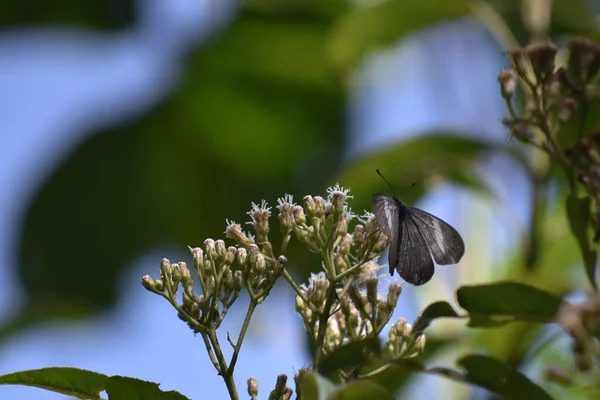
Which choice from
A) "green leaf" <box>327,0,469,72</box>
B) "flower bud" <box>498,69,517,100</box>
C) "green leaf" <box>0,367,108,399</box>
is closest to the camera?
"green leaf" <box>0,367,108,399</box>

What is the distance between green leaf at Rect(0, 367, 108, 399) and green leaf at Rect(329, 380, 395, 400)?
0.64 metres

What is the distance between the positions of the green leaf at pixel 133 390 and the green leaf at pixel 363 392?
0.43m

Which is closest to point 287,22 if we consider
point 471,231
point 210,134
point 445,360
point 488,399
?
point 210,134

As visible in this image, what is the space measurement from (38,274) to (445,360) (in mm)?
4609

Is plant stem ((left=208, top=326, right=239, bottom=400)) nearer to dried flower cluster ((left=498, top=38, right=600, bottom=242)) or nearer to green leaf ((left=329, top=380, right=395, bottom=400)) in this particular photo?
green leaf ((left=329, top=380, right=395, bottom=400))

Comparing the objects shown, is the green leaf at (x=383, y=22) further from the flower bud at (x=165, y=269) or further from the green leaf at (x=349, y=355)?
the green leaf at (x=349, y=355)

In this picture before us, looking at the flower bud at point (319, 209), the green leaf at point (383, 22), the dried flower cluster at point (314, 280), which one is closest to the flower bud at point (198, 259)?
the dried flower cluster at point (314, 280)

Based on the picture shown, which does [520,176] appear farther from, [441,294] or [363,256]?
[363,256]

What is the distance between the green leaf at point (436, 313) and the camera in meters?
2.30

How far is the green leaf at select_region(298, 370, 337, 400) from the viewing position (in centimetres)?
181

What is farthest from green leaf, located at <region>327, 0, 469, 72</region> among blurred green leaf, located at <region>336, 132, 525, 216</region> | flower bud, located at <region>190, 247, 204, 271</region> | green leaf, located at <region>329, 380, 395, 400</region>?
green leaf, located at <region>329, 380, 395, 400</region>

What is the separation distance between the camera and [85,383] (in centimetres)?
238

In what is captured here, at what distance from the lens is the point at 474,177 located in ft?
14.0

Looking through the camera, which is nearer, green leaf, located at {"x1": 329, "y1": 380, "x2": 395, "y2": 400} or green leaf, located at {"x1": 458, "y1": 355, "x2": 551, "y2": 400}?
green leaf, located at {"x1": 329, "y1": 380, "x2": 395, "y2": 400}
